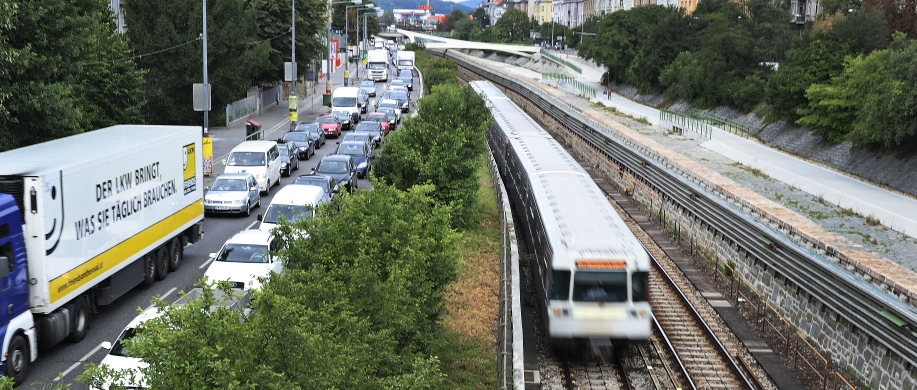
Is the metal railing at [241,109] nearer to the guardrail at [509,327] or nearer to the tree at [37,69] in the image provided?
the tree at [37,69]

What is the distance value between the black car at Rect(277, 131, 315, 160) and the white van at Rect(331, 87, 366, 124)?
14207mm

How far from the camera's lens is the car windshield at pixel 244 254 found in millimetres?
21766

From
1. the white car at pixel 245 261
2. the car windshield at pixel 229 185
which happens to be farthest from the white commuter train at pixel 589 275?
the car windshield at pixel 229 185

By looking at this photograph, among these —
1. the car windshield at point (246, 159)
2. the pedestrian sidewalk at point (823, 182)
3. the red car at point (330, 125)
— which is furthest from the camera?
the red car at point (330, 125)

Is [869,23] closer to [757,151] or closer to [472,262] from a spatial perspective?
[757,151]

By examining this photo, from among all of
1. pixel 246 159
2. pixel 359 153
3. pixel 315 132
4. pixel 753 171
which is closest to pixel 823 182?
pixel 753 171

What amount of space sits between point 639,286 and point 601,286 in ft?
2.39

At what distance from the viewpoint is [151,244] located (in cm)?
2200

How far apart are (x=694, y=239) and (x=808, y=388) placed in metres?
13.8

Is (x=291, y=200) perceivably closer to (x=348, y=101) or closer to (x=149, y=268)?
(x=149, y=268)

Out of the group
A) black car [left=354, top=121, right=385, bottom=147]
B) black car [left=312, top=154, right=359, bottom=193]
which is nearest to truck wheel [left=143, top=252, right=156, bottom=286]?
black car [left=312, top=154, right=359, bottom=193]

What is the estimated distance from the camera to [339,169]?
34969mm

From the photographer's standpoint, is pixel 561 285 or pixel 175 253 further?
pixel 175 253

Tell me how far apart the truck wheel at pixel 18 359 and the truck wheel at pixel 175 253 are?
7.75 m
